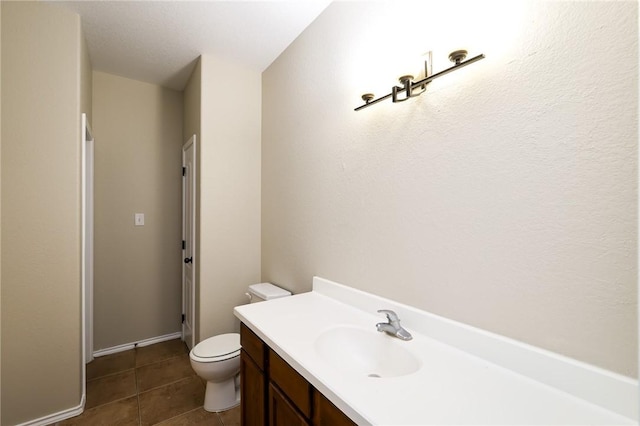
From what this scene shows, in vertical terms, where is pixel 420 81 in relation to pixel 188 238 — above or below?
above

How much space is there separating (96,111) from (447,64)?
3033mm

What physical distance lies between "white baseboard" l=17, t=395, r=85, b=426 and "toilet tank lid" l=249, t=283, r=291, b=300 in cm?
132

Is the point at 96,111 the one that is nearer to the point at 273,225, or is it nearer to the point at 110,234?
the point at 110,234

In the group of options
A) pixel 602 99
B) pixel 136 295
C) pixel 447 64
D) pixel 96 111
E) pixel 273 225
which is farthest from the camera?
pixel 136 295

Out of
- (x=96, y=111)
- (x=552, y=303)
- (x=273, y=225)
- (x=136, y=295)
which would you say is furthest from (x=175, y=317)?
(x=552, y=303)

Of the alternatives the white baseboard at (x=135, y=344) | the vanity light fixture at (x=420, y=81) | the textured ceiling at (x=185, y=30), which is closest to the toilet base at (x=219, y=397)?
→ the white baseboard at (x=135, y=344)

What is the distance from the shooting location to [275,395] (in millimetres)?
1158

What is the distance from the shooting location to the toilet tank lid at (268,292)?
2.05 metres

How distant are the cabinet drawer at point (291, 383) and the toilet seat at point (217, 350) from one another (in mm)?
805

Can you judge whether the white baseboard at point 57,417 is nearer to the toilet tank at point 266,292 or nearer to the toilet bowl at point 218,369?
the toilet bowl at point 218,369

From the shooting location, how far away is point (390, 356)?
3.72 ft

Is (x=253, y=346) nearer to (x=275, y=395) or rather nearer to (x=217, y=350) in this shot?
(x=275, y=395)

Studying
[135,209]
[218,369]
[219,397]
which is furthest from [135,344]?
[218,369]

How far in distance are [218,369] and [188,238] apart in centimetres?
139
